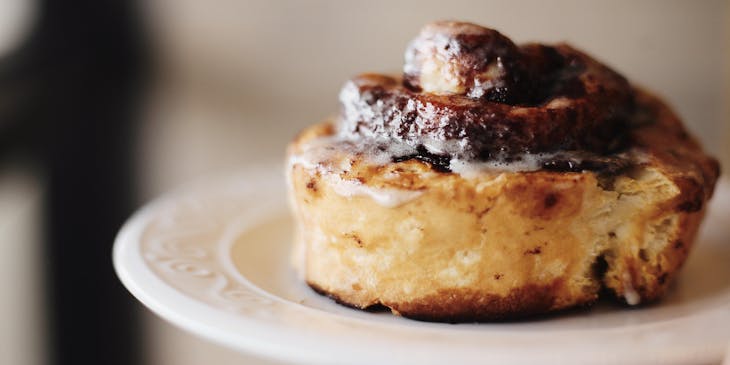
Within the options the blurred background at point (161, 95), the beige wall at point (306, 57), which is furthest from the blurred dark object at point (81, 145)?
the beige wall at point (306, 57)

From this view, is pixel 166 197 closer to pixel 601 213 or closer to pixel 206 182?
pixel 206 182

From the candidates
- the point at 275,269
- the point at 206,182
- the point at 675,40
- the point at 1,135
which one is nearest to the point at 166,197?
the point at 206,182

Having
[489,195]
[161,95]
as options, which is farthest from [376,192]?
[161,95]

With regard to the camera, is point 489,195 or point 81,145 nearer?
point 489,195

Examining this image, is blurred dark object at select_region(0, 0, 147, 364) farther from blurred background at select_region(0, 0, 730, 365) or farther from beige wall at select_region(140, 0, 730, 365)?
beige wall at select_region(140, 0, 730, 365)

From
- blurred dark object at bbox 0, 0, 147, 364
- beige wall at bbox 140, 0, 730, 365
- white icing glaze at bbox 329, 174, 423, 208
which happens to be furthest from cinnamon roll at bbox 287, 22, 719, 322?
beige wall at bbox 140, 0, 730, 365

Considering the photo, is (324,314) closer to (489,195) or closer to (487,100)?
(489,195)
